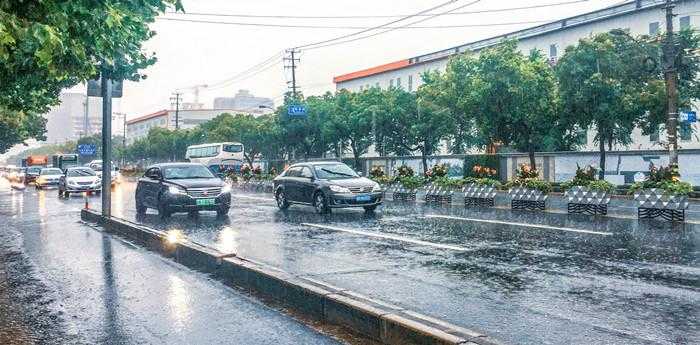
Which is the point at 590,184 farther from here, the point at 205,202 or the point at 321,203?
the point at 205,202

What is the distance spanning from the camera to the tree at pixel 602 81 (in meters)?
29.5

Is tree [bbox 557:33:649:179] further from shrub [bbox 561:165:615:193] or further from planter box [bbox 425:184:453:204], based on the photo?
shrub [bbox 561:165:615:193]

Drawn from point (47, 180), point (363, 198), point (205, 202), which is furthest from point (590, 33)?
point (47, 180)

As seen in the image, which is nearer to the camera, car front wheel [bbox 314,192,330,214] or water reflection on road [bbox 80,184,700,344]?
water reflection on road [bbox 80,184,700,344]

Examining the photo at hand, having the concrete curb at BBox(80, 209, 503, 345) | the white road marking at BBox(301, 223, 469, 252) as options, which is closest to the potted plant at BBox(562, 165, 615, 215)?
the white road marking at BBox(301, 223, 469, 252)

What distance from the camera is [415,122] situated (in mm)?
43469

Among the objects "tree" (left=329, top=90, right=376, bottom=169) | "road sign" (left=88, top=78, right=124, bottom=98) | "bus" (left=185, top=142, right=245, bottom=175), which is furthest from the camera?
"bus" (left=185, top=142, right=245, bottom=175)

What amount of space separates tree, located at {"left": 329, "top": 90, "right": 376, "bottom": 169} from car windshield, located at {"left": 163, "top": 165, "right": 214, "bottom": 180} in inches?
963

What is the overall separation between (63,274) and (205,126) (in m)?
79.4

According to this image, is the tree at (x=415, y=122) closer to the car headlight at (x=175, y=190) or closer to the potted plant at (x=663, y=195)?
the potted plant at (x=663, y=195)

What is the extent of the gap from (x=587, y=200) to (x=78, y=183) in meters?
25.7

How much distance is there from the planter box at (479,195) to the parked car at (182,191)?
30.2ft

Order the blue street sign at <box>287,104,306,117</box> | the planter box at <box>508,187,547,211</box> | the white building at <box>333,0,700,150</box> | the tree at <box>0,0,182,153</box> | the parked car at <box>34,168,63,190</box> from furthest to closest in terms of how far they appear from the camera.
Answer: the blue street sign at <box>287,104,306,117</box>, the white building at <box>333,0,700,150</box>, the parked car at <box>34,168,63,190</box>, the planter box at <box>508,187,547,211</box>, the tree at <box>0,0,182,153</box>

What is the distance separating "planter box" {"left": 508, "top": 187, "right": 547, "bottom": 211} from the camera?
19.8m
